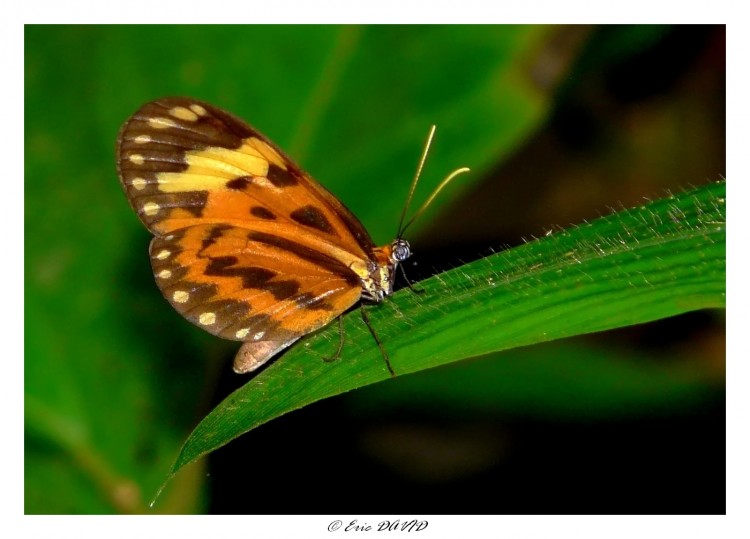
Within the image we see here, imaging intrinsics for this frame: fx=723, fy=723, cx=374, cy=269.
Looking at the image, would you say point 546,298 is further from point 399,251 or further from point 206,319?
point 206,319

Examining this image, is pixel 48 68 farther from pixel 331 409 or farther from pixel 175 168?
pixel 331 409

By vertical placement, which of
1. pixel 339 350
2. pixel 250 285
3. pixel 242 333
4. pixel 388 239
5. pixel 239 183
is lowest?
pixel 339 350

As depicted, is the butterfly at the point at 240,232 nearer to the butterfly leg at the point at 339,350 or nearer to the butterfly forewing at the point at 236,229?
the butterfly forewing at the point at 236,229

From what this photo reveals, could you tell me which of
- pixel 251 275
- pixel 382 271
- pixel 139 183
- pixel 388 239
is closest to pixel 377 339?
pixel 382 271

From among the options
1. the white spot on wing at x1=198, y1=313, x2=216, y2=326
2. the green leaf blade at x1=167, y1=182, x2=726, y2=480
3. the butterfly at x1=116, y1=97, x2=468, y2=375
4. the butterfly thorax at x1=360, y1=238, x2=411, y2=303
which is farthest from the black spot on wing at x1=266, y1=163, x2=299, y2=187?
the green leaf blade at x1=167, y1=182, x2=726, y2=480

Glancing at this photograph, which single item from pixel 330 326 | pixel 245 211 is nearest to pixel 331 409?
pixel 330 326

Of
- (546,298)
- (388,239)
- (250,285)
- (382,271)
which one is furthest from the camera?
(388,239)

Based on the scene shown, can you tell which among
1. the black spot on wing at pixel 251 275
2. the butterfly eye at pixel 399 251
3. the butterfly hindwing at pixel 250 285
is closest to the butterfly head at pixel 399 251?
the butterfly eye at pixel 399 251

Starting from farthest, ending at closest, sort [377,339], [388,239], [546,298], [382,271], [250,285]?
[388,239] → [250,285] → [382,271] → [377,339] → [546,298]

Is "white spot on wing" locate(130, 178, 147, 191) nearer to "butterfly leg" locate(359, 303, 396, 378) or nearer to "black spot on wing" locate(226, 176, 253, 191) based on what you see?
"black spot on wing" locate(226, 176, 253, 191)
